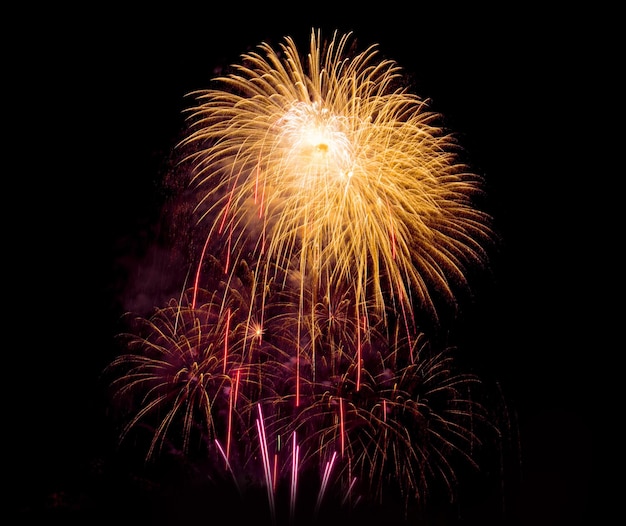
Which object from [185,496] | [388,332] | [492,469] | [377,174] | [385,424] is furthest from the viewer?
[492,469]

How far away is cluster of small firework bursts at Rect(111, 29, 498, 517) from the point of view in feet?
22.0

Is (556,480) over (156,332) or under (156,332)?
under

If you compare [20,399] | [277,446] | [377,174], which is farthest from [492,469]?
[20,399]

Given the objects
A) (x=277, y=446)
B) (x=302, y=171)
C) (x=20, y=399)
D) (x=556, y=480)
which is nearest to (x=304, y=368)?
(x=277, y=446)

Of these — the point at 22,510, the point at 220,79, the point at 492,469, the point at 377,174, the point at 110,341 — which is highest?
the point at 220,79

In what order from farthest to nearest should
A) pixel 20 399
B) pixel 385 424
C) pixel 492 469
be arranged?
pixel 20 399 < pixel 492 469 < pixel 385 424

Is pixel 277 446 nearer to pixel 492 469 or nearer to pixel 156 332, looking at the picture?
pixel 156 332

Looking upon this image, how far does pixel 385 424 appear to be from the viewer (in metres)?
7.82

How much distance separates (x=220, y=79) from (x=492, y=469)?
318 inches

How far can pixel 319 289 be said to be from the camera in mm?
7828

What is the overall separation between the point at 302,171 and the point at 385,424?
3872 mm

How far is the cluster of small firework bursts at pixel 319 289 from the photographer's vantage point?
671 cm

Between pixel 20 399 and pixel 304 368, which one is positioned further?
pixel 20 399

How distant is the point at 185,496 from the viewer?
910 centimetres
